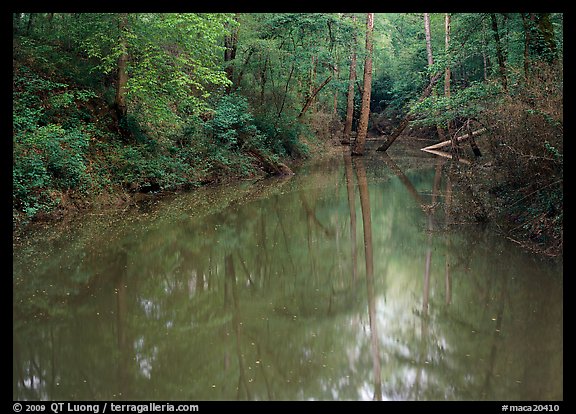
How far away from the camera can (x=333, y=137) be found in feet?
115

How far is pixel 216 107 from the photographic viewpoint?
19.2 meters

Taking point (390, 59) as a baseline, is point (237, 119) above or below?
below

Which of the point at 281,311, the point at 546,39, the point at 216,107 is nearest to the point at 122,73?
the point at 216,107

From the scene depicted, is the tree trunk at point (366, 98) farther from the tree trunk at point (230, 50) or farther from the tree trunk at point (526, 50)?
the tree trunk at point (526, 50)

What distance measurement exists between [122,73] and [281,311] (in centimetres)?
1066


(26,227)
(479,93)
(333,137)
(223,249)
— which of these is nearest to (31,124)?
(26,227)

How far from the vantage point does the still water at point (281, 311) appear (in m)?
5.16

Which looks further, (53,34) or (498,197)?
(53,34)

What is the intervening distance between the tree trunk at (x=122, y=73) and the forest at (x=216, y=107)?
30mm

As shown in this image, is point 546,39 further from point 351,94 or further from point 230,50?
point 351,94

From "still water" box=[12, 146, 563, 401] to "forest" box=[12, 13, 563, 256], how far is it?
112 centimetres

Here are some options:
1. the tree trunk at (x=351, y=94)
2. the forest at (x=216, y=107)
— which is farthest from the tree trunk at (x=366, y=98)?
the forest at (x=216, y=107)

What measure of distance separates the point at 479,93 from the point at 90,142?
1040 centimetres
